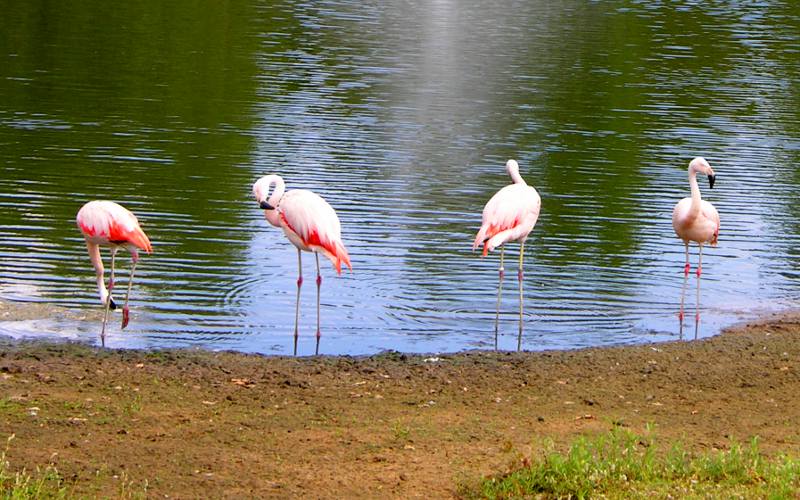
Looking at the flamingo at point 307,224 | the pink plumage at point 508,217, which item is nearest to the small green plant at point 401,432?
the flamingo at point 307,224

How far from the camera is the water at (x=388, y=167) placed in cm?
1087

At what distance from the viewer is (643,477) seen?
20.6 feet

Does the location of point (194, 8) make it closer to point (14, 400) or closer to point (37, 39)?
point (37, 39)

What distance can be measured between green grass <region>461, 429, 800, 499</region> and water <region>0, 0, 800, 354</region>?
353cm

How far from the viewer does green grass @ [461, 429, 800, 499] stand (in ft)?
20.0

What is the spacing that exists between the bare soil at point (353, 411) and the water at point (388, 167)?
41.0 inches

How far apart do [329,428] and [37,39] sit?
22.8 meters

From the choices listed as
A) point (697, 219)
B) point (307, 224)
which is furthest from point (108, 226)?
point (697, 219)

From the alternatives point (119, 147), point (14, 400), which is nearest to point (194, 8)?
point (119, 147)

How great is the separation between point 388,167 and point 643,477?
1108 centimetres

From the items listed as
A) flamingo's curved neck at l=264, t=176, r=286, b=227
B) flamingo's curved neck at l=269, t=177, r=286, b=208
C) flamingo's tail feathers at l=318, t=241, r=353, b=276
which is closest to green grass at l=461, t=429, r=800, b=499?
flamingo's tail feathers at l=318, t=241, r=353, b=276

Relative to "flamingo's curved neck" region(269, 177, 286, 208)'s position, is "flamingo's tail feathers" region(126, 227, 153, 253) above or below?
below

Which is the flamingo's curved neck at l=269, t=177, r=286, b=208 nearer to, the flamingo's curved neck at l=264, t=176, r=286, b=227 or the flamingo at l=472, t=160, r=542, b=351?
the flamingo's curved neck at l=264, t=176, r=286, b=227

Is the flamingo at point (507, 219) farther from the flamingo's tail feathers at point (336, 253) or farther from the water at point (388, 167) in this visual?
the flamingo's tail feathers at point (336, 253)
